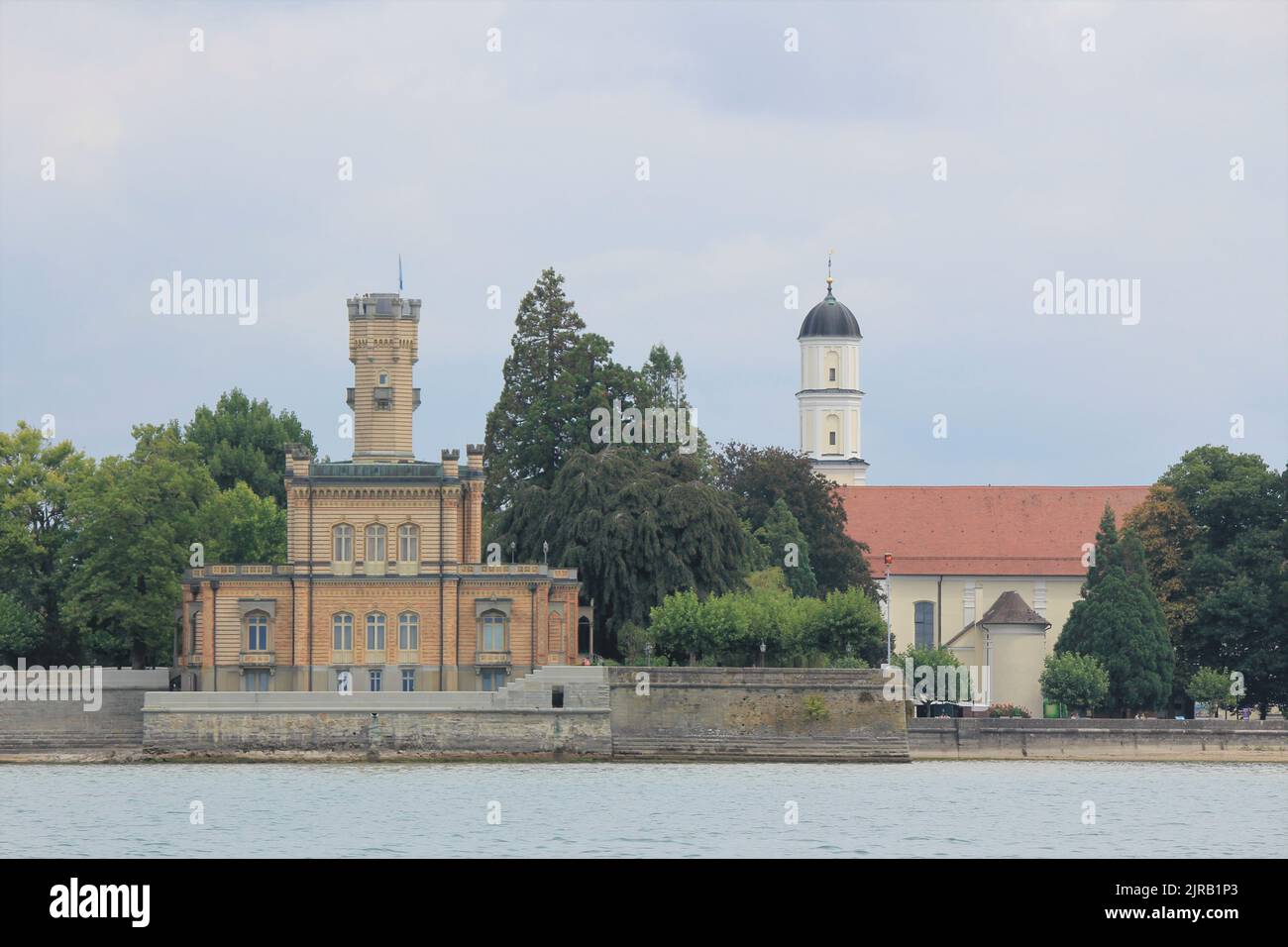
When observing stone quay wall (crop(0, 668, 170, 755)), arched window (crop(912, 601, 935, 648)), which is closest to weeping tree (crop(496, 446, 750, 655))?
stone quay wall (crop(0, 668, 170, 755))

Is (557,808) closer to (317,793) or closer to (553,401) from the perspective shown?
(317,793)

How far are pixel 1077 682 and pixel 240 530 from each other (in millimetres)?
29060

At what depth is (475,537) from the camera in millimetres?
74062

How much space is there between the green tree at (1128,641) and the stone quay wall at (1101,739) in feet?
20.5

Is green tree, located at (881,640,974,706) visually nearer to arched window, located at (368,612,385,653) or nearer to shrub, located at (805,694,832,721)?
shrub, located at (805,694,832,721)

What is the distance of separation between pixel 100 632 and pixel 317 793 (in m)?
24.2

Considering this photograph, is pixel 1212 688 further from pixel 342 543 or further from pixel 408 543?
pixel 342 543

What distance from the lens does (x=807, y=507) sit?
9525 cm

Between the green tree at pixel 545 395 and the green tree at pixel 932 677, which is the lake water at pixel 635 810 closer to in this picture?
the green tree at pixel 932 677

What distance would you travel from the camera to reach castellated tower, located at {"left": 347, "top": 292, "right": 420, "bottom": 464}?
→ 73.8 metres

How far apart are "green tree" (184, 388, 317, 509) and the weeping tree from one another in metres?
18.9

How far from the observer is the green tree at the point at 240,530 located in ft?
269

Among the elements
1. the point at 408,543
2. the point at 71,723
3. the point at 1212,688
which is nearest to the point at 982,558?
the point at 1212,688
